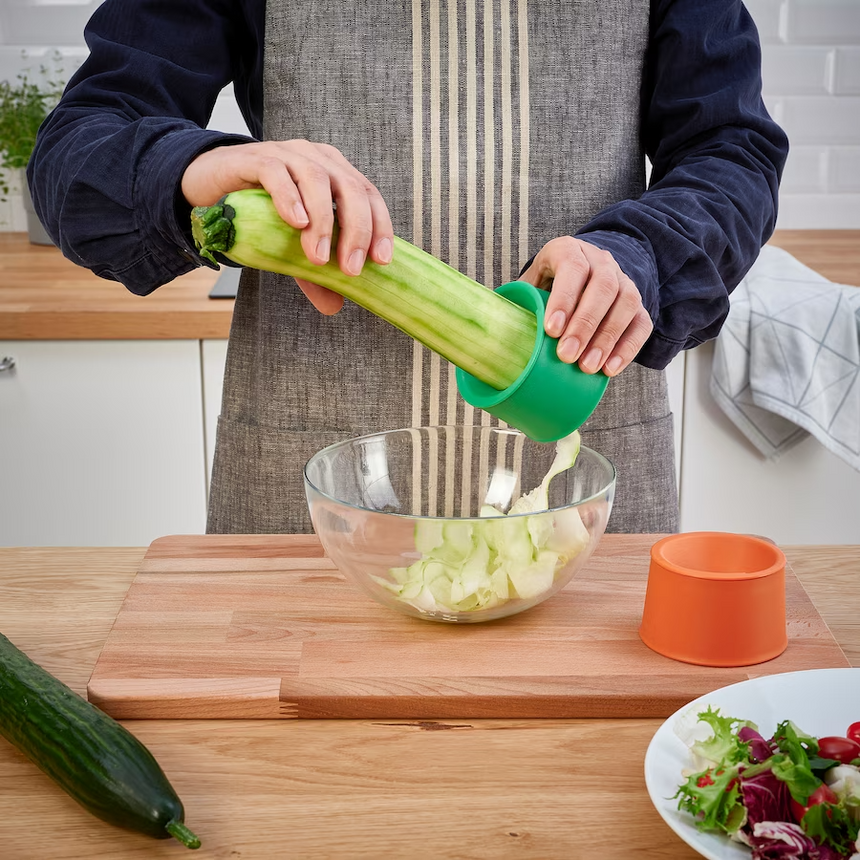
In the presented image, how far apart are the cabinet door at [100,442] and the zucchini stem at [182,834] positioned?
1.16m

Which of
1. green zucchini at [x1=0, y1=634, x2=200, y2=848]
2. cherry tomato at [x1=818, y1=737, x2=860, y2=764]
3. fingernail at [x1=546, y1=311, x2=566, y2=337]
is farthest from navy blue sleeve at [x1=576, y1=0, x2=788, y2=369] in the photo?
green zucchini at [x1=0, y1=634, x2=200, y2=848]

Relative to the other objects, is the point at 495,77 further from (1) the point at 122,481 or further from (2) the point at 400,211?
(1) the point at 122,481

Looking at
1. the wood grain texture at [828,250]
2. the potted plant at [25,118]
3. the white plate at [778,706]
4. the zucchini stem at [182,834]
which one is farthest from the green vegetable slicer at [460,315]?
the potted plant at [25,118]

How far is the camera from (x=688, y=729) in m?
0.61

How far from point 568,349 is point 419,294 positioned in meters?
0.11

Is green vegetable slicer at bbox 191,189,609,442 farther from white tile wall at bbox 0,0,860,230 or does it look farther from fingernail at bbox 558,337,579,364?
white tile wall at bbox 0,0,860,230

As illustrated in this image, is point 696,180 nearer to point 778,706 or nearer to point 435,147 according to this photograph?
point 435,147

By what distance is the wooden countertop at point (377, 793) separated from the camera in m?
0.56

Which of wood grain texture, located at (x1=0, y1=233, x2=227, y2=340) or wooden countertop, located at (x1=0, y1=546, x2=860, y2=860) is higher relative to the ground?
wood grain texture, located at (x1=0, y1=233, x2=227, y2=340)

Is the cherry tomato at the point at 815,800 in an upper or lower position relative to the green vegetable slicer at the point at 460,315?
Result: lower

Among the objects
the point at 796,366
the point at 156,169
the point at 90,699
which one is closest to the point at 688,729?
the point at 90,699

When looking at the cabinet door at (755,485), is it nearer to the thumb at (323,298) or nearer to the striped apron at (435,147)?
the striped apron at (435,147)

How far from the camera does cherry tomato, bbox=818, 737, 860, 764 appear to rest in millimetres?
547

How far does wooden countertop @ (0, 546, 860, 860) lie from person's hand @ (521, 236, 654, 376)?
0.25 meters
